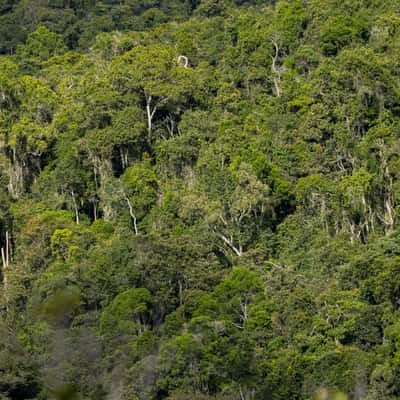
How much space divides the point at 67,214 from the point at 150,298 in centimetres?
885

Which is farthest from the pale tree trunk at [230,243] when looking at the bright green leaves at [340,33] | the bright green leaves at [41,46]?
the bright green leaves at [41,46]

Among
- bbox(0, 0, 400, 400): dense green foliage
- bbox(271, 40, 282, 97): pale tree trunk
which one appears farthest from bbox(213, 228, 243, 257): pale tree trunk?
bbox(271, 40, 282, 97): pale tree trunk

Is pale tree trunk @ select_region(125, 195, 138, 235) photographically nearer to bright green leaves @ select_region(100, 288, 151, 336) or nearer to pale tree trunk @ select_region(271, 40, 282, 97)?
bright green leaves @ select_region(100, 288, 151, 336)

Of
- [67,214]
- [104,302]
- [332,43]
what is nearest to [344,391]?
[104,302]

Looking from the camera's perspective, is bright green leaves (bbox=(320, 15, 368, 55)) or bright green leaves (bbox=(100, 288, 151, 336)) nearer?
bright green leaves (bbox=(100, 288, 151, 336))

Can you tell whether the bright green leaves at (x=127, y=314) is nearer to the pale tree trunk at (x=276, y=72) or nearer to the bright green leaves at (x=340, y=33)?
the pale tree trunk at (x=276, y=72)

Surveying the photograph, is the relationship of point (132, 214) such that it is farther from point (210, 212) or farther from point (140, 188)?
point (210, 212)

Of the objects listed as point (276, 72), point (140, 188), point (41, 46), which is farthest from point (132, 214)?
point (41, 46)

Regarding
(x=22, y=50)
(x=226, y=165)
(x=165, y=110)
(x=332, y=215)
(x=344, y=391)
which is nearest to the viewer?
(x=344, y=391)

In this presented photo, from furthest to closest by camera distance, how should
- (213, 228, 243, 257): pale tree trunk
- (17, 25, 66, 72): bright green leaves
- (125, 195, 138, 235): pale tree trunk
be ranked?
(17, 25, 66, 72): bright green leaves < (125, 195, 138, 235): pale tree trunk < (213, 228, 243, 257): pale tree trunk

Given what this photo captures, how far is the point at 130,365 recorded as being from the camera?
29609mm

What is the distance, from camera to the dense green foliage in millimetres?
29344

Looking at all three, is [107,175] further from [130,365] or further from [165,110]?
[130,365]

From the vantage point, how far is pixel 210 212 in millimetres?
37250
